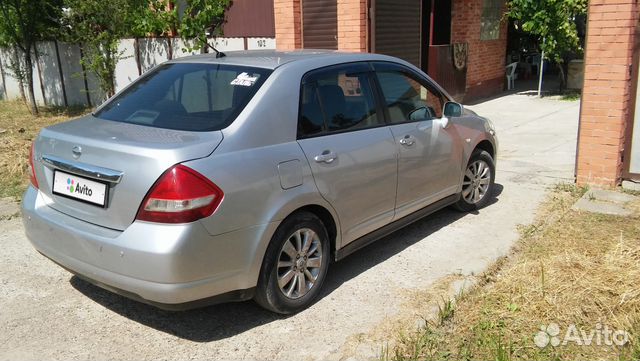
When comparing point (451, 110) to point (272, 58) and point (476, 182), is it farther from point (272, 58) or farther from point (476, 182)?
point (272, 58)

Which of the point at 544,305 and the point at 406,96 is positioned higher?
the point at 406,96

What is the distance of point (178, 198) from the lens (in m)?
3.18

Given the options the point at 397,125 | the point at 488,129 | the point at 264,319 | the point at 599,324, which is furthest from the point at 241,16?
the point at 599,324

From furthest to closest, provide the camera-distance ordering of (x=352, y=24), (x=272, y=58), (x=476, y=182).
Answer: (x=352, y=24)
(x=476, y=182)
(x=272, y=58)

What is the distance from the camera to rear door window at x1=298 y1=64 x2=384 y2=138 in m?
4.03

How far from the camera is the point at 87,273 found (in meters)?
3.50

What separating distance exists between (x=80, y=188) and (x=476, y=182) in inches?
154

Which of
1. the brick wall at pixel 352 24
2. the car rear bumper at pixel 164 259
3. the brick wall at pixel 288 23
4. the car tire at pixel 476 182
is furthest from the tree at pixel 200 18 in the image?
the car rear bumper at pixel 164 259

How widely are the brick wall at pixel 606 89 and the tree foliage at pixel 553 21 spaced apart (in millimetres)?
7329

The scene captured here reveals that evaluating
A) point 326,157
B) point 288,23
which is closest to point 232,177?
point 326,157

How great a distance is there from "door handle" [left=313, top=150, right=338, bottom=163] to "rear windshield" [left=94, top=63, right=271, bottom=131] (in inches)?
23.7

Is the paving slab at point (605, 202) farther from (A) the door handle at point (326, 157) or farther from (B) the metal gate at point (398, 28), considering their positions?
(B) the metal gate at point (398, 28)

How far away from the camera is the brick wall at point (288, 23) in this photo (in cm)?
1070

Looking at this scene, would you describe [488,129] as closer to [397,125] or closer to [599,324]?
[397,125]
